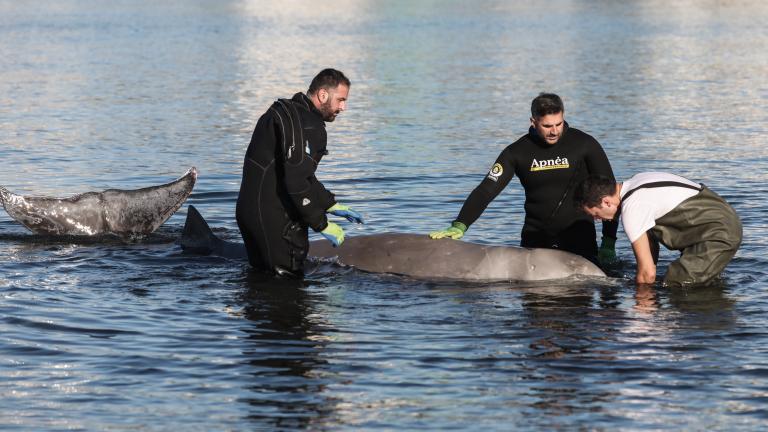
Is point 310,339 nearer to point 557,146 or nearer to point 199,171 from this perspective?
point 557,146

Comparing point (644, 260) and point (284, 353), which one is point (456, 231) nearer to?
point (644, 260)

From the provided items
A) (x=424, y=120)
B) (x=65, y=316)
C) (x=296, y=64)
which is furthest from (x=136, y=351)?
(x=296, y=64)

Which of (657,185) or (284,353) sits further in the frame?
(657,185)

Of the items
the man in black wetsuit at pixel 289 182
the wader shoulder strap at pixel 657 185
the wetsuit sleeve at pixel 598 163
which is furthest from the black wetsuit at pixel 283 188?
the wader shoulder strap at pixel 657 185

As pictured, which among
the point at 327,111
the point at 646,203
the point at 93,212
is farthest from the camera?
the point at 93,212

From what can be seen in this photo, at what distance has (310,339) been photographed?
30.7 ft

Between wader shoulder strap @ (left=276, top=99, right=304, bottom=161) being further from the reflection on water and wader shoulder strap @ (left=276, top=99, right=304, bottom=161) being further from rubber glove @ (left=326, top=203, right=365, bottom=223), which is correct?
the reflection on water

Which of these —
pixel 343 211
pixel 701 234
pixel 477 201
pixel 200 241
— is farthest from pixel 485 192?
pixel 200 241

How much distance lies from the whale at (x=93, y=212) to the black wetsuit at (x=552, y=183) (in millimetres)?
4055

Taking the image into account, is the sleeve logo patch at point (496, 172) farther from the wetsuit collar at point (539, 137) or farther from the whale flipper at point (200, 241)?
the whale flipper at point (200, 241)

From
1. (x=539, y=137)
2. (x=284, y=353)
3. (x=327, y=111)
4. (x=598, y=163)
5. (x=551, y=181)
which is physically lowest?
(x=284, y=353)

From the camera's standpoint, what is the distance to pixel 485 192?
11.1 metres

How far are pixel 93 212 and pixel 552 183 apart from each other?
5527 millimetres

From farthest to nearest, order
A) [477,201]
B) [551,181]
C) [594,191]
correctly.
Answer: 1. [551,181]
2. [477,201]
3. [594,191]
